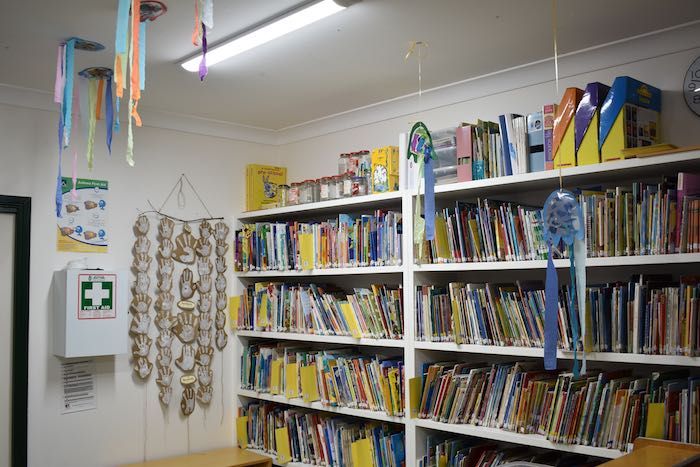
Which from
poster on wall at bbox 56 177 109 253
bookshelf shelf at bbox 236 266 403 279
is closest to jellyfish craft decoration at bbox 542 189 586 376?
bookshelf shelf at bbox 236 266 403 279

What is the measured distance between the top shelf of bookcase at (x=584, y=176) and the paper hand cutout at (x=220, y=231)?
5.29 ft

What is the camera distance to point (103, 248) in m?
3.89

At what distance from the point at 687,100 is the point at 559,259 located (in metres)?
0.85

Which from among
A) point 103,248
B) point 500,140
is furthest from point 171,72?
point 500,140

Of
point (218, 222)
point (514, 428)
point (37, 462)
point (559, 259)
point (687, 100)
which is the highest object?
point (687, 100)

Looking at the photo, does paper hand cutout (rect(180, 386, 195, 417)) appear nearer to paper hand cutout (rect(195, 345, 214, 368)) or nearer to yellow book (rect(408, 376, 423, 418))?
paper hand cutout (rect(195, 345, 214, 368))

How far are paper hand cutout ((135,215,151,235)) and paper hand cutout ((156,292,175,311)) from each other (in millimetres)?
385

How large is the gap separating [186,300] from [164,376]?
0.47 m

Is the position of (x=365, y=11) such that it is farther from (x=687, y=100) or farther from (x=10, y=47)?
(x=10, y=47)

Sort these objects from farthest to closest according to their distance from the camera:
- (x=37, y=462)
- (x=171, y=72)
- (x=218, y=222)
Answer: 1. (x=218, y=222)
2. (x=37, y=462)
3. (x=171, y=72)

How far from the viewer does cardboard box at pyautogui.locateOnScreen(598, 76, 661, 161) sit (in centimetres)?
266

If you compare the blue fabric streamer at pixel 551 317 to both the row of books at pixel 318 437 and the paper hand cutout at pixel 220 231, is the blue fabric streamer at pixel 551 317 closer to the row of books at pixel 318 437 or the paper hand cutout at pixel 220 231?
the row of books at pixel 318 437

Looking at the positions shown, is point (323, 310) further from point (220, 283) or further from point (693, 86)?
point (693, 86)

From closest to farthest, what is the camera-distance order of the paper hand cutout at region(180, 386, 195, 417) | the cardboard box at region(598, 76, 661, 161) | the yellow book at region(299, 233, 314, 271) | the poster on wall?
the cardboard box at region(598, 76, 661, 161) < the poster on wall < the yellow book at region(299, 233, 314, 271) < the paper hand cutout at region(180, 386, 195, 417)
